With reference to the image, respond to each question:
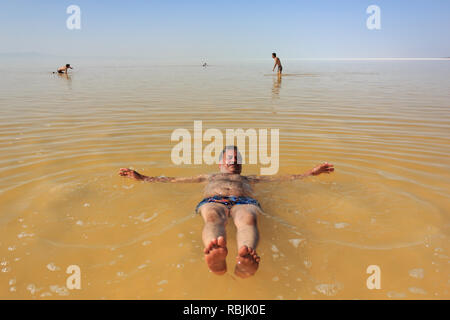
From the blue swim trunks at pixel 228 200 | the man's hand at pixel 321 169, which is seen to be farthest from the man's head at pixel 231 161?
the man's hand at pixel 321 169

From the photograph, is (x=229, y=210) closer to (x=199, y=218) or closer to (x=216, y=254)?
(x=199, y=218)

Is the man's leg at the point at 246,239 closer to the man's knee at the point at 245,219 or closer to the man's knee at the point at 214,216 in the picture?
the man's knee at the point at 245,219

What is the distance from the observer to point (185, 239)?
404 cm

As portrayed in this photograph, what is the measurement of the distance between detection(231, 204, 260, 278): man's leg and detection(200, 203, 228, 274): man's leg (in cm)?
17

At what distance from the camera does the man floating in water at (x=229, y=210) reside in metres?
3.14

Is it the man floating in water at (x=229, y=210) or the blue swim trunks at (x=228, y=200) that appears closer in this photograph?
the man floating in water at (x=229, y=210)

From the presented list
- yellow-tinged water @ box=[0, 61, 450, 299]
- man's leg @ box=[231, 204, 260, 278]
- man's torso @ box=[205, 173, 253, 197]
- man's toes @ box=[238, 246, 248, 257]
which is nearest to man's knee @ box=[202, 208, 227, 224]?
man's leg @ box=[231, 204, 260, 278]

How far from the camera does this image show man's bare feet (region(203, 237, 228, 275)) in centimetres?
313

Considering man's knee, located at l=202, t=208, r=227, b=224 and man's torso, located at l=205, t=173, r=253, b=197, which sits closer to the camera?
man's knee, located at l=202, t=208, r=227, b=224

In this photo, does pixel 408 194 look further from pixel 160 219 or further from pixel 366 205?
pixel 160 219

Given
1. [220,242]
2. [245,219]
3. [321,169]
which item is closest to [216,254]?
[220,242]

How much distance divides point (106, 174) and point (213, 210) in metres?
3.08

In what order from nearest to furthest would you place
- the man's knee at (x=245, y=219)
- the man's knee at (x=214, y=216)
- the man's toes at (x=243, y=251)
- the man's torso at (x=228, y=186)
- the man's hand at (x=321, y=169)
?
the man's toes at (x=243, y=251) → the man's knee at (x=245, y=219) → the man's knee at (x=214, y=216) → the man's torso at (x=228, y=186) → the man's hand at (x=321, y=169)

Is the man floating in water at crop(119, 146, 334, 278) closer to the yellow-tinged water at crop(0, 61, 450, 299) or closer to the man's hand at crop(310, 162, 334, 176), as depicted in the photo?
the man's hand at crop(310, 162, 334, 176)
